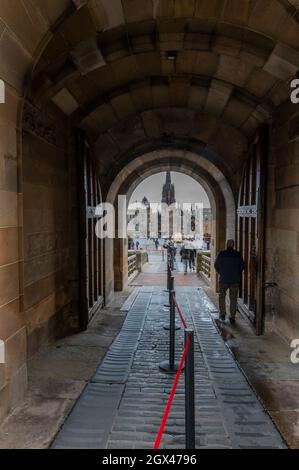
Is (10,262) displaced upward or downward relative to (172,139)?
downward

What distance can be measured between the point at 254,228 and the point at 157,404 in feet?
13.5

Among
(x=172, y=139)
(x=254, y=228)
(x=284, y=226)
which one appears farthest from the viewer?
(x=172, y=139)

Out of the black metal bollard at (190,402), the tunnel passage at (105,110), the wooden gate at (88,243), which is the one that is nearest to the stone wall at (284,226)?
the tunnel passage at (105,110)

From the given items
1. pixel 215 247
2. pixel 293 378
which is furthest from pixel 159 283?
pixel 293 378

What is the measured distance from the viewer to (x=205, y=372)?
4676 millimetres

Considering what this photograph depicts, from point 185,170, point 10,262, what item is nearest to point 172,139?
point 185,170

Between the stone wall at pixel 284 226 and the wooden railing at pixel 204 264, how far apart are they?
20.0ft

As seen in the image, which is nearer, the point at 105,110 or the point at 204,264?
the point at 105,110

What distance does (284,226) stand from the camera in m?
5.86

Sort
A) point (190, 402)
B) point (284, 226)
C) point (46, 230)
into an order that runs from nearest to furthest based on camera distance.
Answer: point (190, 402) → point (46, 230) → point (284, 226)

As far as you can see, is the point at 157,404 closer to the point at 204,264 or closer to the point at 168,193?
the point at 204,264

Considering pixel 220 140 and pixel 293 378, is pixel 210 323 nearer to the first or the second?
pixel 293 378

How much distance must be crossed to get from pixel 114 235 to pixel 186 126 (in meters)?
3.82

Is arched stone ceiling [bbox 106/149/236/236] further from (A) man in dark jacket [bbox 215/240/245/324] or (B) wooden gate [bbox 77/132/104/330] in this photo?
(A) man in dark jacket [bbox 215/240/245/324]
